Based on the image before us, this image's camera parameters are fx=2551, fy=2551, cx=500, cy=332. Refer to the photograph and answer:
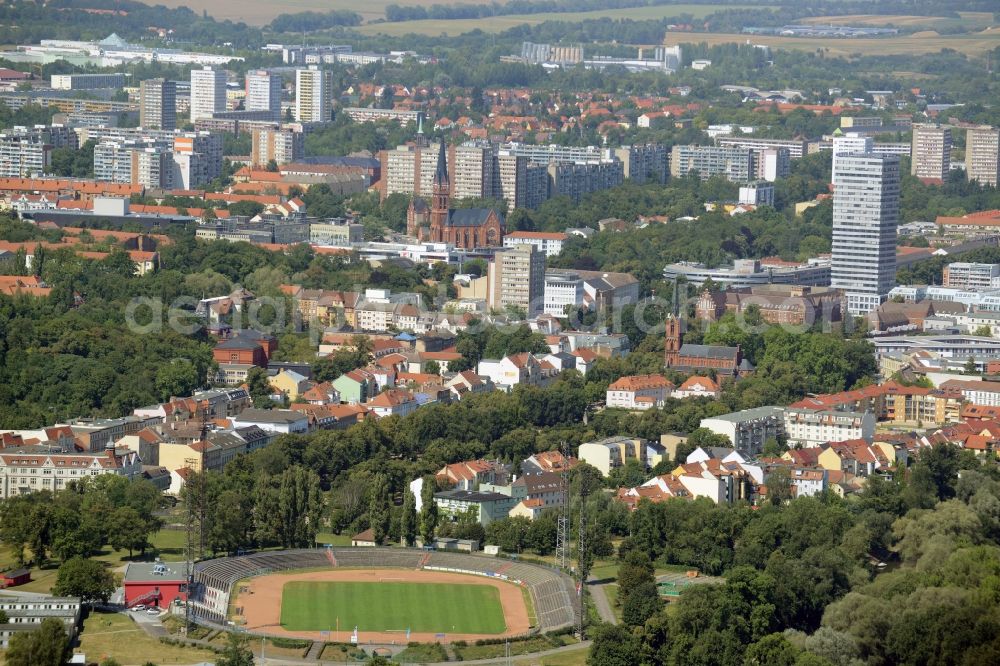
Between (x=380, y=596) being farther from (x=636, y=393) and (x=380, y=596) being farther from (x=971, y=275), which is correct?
(x=971, y=275)

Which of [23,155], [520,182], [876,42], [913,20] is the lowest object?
[520,182]

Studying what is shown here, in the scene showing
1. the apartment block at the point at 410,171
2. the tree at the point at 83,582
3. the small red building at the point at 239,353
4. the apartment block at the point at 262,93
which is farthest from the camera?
the apartment block at the point at 262,93

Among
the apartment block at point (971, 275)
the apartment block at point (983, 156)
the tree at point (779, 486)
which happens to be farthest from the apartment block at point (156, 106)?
the tree at point (779, 486)

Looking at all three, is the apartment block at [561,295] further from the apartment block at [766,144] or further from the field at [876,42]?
the field at [876,42]

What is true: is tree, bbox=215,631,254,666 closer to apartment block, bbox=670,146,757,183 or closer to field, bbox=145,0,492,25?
apartment block, bbox=670,146,757,183

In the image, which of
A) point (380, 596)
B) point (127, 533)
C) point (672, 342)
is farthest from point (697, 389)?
point (127, 533)

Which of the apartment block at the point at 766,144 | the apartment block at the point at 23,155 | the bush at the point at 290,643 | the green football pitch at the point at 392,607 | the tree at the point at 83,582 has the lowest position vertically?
the green football pitch at the point at 392,607

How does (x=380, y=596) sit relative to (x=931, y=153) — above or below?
below
